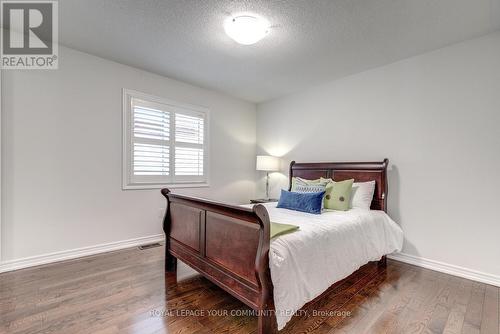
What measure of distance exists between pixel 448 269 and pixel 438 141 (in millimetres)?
1458

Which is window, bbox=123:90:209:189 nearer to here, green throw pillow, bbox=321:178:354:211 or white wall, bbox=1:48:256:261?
white wall, bbox=1:48:256:261

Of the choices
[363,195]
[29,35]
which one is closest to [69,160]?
[29,35]

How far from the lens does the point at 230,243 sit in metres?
1.82

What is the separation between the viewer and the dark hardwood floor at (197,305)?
5.55ft

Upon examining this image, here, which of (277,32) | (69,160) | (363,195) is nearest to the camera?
(277,32)

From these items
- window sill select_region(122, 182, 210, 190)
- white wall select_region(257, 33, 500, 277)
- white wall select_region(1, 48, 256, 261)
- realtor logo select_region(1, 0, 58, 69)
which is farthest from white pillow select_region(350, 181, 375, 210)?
realtor logo select_region(1, 0, 58, 69)

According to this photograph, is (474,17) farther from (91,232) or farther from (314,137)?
(91,232)

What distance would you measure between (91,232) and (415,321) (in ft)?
11.7

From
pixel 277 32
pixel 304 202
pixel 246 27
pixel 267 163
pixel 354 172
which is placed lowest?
pixel 304 202

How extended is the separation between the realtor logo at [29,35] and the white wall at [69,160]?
11 cm

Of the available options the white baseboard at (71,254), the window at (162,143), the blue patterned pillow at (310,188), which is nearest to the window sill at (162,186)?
the window at (162,143)

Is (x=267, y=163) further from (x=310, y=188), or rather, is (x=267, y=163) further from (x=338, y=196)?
(x=338, y=196)

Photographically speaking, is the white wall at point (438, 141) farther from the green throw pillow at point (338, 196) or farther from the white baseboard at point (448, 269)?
the green throw pillow at point (338, 196)

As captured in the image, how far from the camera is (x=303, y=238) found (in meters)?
1.79
